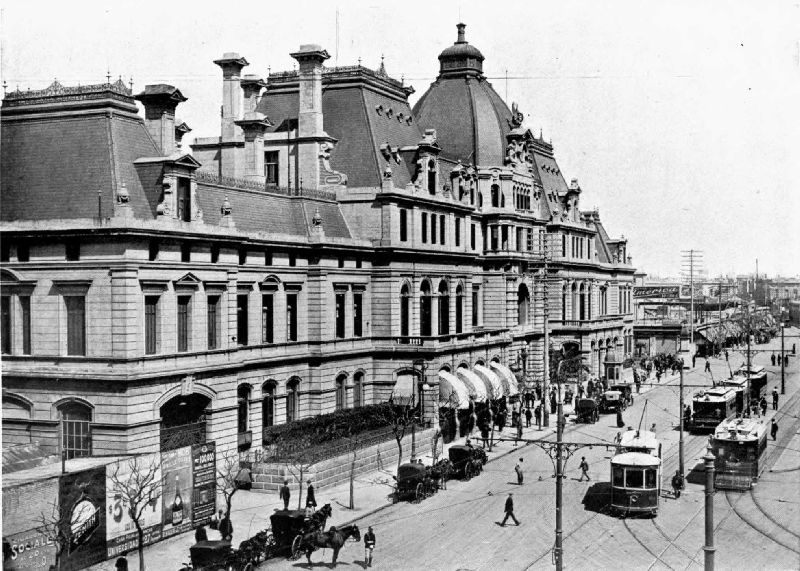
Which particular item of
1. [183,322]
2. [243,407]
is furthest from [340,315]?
[183,322]

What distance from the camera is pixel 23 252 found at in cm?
3475

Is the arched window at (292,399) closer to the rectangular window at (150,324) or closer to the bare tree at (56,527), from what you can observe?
the rectangular window at (150,324)

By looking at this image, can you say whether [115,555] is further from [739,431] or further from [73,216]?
[739,431]

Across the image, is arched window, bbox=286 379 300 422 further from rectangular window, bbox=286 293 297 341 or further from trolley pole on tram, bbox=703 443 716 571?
trolley pole on tram, bbox=703 443 716 571

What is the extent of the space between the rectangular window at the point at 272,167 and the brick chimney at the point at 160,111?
14.5 metres

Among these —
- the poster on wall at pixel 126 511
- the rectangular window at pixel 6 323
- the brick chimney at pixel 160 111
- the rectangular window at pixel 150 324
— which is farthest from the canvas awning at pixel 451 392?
the rectangular window at pixel 6 323

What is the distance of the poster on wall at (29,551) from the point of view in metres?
23.7

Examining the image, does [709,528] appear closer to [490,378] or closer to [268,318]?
[268,318]

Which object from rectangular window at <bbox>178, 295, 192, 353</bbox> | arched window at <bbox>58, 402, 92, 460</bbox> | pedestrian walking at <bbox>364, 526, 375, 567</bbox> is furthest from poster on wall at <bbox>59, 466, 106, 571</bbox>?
rectangular window at <bbox>178, 295, 192, 353</bbox>

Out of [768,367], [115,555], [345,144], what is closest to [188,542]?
[115,555]

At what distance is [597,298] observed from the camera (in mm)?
92188

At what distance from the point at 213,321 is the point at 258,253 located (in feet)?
16.9

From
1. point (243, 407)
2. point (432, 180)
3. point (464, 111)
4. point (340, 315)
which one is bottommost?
point (243, 407)

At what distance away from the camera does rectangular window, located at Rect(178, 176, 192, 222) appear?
123 ft
